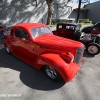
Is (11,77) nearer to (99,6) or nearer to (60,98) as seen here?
(60,98)

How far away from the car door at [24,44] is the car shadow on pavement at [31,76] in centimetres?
46

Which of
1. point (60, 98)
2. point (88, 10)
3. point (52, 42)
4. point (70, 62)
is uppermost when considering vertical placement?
point (88, 10)

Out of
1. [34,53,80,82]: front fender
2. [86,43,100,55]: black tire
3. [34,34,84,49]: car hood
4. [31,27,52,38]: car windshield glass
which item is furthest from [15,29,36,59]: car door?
[86,43,100,55]: black tire

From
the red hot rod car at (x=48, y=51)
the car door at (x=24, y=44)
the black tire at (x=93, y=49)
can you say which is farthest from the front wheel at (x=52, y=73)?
the black tire at (x=93, y=49)

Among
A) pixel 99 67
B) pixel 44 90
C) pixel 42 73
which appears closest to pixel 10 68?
pixel 42 73

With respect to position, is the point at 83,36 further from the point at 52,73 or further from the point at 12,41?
the point at 12,41

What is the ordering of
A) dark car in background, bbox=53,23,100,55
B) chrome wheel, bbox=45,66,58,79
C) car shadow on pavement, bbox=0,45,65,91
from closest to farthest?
1. car shadow on pavement, bbox=0,45,65,91
2. chrome wheel, bbox=45,66,58,79
3. dark car in background, bbox=53,23,100,55

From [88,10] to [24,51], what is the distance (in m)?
25.4

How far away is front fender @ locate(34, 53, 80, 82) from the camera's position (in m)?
2.95

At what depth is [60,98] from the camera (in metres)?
2.76

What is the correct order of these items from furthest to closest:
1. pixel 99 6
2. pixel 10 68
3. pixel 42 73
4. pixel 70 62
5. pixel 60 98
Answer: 1. pixel 99 6
2. pixel 10 68
3. pixel 42 73
4. pixel 70 62
5. pixel 60 98

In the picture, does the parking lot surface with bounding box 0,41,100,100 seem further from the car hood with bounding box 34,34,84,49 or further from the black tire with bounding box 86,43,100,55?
the black tire with bounding box 86,43,100,55

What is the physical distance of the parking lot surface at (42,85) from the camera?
9.24ft

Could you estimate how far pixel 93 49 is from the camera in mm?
5469
